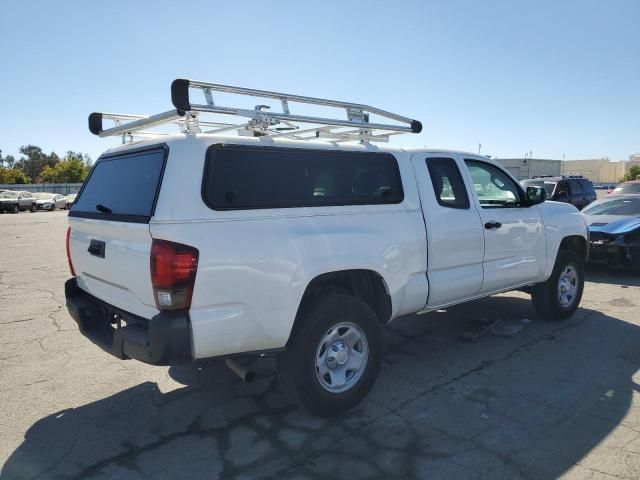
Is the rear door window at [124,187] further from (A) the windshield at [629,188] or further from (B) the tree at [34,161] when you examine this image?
(B) the tree at [34,161]

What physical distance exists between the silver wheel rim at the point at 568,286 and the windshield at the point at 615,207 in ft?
14.4

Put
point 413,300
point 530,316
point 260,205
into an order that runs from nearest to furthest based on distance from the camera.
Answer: point 260,205
point 413,300
point 530,316

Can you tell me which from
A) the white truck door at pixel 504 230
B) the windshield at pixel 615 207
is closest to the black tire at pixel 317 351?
the white truck door at pixel 504 230

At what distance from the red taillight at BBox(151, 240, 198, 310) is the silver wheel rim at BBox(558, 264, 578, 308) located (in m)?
4.84

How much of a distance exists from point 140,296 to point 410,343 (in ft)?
10.2

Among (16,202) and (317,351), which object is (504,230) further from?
(16,202)

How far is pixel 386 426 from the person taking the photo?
349 centimetres

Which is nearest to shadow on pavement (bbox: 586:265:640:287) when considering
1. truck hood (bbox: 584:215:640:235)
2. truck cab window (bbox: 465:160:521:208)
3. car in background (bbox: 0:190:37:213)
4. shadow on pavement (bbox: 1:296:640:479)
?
truck hood (bbox: 584:215:640:235)

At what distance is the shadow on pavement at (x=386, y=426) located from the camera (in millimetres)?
3012

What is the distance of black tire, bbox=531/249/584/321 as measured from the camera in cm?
589

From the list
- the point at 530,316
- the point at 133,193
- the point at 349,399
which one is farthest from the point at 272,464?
the point at 530,316

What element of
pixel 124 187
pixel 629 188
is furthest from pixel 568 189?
pixel 124 187

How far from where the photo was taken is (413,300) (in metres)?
4.22

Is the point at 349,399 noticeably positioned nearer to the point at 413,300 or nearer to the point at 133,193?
the point at 413,300
